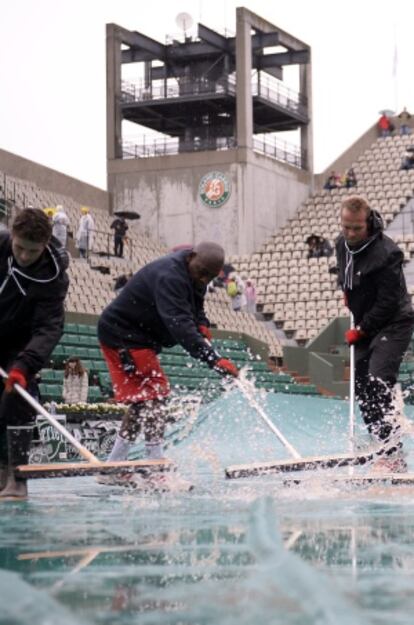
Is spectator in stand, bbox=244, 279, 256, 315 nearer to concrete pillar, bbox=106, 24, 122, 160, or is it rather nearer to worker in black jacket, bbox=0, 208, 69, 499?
concrete pillar, bbox=106, 24, 122, 160

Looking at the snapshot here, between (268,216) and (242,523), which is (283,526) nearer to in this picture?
(242,523)

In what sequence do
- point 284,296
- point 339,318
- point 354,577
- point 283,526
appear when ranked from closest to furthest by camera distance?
point 354,577 < point 283,526 < point 339,318 < point 284,296

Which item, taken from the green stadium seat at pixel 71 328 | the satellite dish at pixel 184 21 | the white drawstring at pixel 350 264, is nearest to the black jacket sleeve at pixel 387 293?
the white drawstring at pixel 350 264

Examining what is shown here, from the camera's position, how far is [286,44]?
41.6m

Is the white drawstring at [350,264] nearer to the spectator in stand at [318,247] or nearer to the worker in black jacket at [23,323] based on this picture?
the worker in black jacket at [23,323]

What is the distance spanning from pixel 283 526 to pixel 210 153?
34546mm

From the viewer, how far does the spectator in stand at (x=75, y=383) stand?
54.4 ft

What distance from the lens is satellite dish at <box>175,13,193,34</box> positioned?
4097 centimetres

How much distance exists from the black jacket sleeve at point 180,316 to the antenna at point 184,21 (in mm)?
34392

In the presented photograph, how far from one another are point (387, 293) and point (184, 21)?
3387 centimetres

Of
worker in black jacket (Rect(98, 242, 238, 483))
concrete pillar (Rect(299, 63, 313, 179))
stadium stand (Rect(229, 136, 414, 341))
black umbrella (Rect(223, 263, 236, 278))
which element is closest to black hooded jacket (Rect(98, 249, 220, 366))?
worker in black jacket (Rect(98, 242, 238, 483))

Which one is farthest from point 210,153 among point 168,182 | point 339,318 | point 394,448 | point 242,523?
point 242,523

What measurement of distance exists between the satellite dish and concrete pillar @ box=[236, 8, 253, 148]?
6.39 feet

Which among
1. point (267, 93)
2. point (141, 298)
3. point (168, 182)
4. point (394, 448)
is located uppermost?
point (267, 93)
